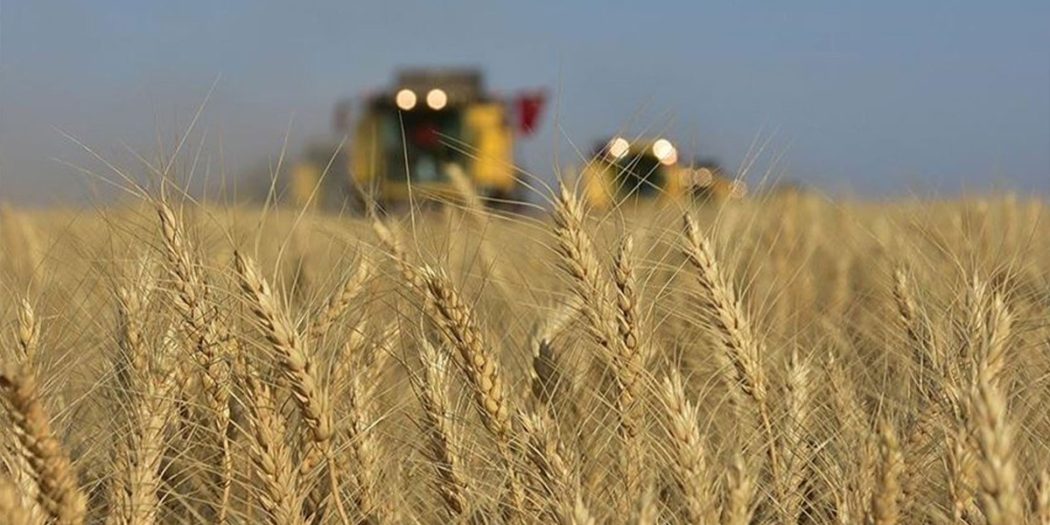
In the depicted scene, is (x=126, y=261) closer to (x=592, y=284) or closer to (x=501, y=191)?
(x=592, y=284)

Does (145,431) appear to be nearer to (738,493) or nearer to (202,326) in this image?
(202,326)

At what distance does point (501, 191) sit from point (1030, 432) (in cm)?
1417

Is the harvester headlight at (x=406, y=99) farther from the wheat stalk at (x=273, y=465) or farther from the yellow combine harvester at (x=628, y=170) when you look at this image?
the wheat stalk at (x=273, y=465)

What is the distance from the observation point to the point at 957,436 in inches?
54.9

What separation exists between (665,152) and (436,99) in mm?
13558

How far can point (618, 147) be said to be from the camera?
5.97 feet

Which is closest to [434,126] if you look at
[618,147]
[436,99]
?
[436,99]

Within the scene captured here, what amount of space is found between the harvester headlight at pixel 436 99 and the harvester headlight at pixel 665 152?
1345 cm

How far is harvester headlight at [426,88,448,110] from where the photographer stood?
15.5 metres

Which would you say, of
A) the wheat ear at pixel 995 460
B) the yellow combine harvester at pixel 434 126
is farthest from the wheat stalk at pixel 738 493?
the yellow combine harvester at pixel 434 126

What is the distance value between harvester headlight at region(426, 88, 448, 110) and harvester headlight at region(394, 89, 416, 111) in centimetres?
17

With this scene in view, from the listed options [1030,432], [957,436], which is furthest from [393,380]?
[957,436]

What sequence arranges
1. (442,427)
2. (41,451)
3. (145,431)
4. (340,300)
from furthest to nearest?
(340,300)
(442,427)
(145,431)
(41,451)

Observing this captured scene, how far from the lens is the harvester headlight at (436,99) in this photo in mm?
15500
